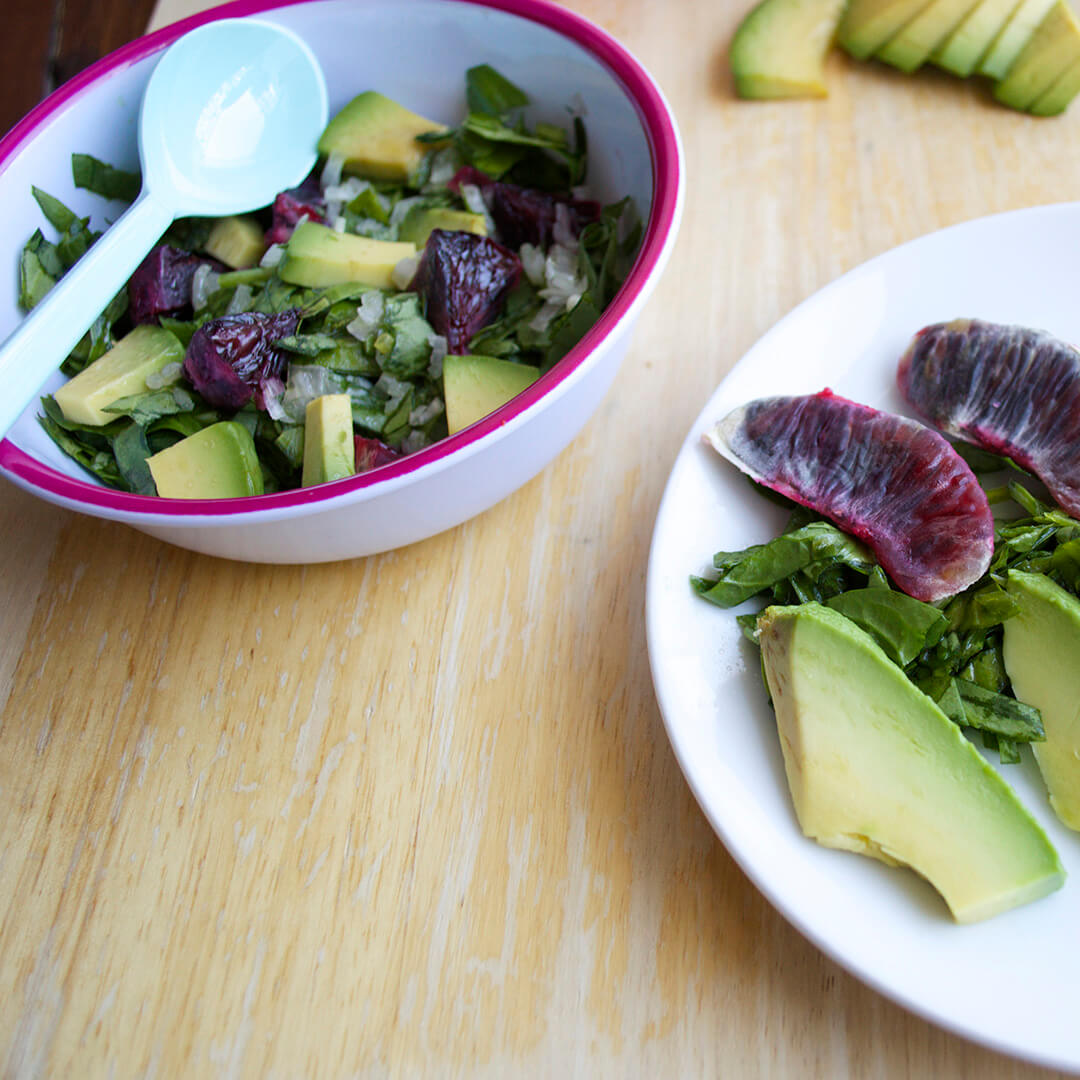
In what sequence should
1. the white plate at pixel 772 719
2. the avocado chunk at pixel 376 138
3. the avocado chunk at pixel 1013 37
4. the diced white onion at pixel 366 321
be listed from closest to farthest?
1. the white plate at pixel 772 719
2. the diced white onion at pixel 366 321
3. the avocado chunk at pixel 376 138
4. the avocado chunk at pixel 1013 37

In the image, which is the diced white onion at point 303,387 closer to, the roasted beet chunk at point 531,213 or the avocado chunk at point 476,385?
the avocado chunk at point 476,385

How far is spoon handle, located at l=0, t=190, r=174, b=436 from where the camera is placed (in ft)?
2.56

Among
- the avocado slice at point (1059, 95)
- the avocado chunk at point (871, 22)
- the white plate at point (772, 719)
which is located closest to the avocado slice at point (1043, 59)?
the avocado slice at point (1059, 95)

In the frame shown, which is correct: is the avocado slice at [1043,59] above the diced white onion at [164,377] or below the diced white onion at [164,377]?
above

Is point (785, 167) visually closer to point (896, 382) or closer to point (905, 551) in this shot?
point (896, 382)

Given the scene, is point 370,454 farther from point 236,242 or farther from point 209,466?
point 236,242

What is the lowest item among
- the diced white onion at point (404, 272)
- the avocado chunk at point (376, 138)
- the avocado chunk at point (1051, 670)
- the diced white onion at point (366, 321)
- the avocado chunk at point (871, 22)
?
the diced white onion at point (366, 321)

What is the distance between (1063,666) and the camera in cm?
76

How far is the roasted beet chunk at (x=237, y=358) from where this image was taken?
2.98 feet

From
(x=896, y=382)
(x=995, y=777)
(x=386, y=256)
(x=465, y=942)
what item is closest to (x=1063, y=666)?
(x=995, y=777)

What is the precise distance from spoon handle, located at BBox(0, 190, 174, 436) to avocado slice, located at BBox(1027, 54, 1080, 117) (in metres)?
1.14

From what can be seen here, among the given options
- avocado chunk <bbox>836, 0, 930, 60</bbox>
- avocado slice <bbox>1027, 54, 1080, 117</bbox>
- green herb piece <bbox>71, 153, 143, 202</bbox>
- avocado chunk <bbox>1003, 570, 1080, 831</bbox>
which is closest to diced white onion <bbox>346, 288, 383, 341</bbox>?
green herb piece <bbox>71, 153, 143, 202</bbox>

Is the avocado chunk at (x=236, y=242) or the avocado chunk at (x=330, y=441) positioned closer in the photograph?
the avocado chunk at (x=330, y=441)

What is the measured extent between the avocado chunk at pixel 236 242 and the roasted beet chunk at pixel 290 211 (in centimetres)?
2
